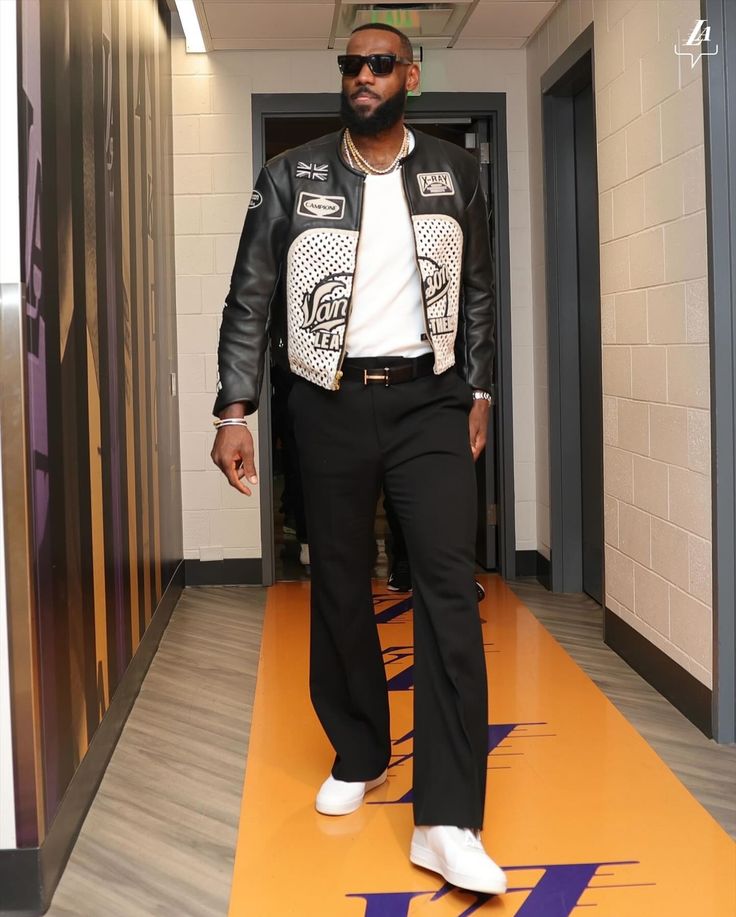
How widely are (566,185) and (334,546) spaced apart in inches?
117

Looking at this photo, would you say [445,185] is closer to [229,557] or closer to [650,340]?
[650,340]

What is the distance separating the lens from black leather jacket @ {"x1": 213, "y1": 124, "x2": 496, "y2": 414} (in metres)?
2.24

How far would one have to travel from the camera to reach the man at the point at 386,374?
215cm

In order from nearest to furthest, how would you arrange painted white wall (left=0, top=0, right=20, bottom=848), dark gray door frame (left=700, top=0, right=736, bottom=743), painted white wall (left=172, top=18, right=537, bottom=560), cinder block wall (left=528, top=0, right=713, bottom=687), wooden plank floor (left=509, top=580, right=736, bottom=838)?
painted white wall (left=0, top=0, right=20, bottom=848)
wooden plank floor (left=509, top=580, right=736, bottom=838)
dark gray door frame (left=700, top=0, right=736, bottom=743)
cinder block wall (left=528, top=0, right=713, bottom=687)
painted white wall (left=172, top=18, right=537, bottom=560)

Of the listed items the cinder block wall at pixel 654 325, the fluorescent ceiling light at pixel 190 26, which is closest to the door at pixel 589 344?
the cinder block wall at pixel 654 325

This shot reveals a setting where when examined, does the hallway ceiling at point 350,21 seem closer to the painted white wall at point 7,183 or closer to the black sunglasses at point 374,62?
the black sunglasses at point 374,62

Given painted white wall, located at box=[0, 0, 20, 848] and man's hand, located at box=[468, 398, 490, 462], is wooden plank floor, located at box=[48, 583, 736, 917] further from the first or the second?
man's hand, located at box=[468, 398, 490, 462]

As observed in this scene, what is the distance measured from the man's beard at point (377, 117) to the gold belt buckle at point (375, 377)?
19.4 inches

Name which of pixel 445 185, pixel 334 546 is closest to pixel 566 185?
pixel 445 185

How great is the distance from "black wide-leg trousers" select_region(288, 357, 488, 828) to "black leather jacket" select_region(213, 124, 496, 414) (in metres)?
0.10

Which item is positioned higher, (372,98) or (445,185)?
(372,98)

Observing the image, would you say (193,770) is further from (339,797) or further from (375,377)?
(375,377)

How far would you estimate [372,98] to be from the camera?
2.23 m

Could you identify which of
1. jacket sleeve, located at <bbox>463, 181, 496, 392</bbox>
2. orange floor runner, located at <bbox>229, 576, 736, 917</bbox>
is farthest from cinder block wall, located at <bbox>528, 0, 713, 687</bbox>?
jacket sleeve, located at <bbox>463, 181, 496, 392</bbox>
